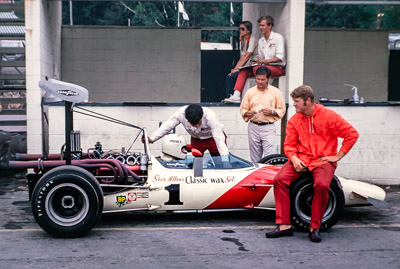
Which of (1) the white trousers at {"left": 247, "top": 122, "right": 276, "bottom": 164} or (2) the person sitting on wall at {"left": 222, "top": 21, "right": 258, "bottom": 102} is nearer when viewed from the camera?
(1) the white trousers at {"left": 247, "top": 122, "right": 276, "bottom": 164}

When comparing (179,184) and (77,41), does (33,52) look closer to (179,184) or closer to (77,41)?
(77,41)

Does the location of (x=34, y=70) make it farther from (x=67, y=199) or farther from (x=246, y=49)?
(x=67, y=199)

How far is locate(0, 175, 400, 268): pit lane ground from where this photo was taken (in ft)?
17.7

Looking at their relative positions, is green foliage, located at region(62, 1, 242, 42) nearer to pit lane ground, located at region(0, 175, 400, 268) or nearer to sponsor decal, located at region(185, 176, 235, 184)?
pit lane ground, located at region(0, 175, 400, 268)

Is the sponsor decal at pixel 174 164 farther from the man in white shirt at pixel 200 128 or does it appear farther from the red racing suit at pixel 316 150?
the red racing suit at pixel 316 150

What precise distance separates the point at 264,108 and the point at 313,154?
8.54 ft

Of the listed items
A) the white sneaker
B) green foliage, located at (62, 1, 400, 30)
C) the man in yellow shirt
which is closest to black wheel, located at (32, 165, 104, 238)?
the man in yellow shirt

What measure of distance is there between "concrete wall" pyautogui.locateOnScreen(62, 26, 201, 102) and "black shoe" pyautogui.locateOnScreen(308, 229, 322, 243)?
8344 millimetres

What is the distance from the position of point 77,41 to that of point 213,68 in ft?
13.0

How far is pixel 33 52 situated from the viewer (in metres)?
10.2

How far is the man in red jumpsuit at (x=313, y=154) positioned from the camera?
6.25m

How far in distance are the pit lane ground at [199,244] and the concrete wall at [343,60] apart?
7.39 metres

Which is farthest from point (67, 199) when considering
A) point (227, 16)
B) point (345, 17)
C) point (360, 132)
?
point (227, 16)

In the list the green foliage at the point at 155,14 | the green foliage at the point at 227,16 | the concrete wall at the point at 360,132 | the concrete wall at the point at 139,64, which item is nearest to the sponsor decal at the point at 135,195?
the concrete wall at the point at 360,132
